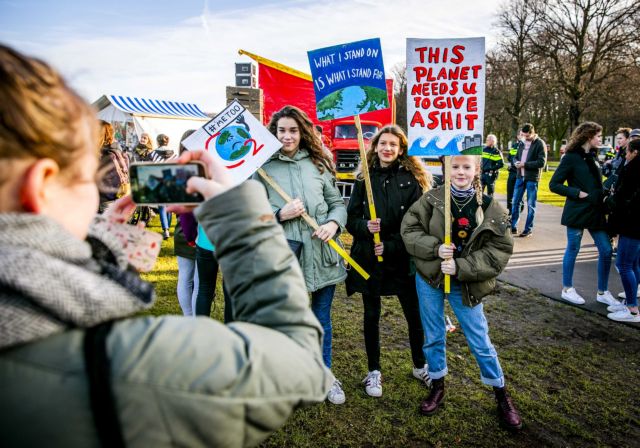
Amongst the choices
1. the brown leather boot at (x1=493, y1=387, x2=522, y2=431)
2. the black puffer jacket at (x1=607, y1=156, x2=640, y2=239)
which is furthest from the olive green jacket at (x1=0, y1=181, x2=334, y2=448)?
the black puffer jacket at (x1=607, y1=156, x2=640, y2=239)

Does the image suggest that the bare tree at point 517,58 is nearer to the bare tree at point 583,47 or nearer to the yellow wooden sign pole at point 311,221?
the bare tree at point 583,47

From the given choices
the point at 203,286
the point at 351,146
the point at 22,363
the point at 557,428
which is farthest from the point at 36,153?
the point at 351,146

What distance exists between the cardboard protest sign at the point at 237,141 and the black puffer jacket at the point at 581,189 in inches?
155

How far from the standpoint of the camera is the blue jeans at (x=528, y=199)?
9.05 meters

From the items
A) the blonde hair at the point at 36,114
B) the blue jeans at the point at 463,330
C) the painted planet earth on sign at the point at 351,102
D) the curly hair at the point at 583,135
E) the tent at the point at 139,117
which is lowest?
the blue jeans at the point at 463,330

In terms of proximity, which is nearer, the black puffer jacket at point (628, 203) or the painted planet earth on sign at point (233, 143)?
the painted planet earth on sign at point (233, 143)

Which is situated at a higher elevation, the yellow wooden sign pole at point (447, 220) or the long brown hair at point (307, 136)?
the long brown hair at point (307, 136)

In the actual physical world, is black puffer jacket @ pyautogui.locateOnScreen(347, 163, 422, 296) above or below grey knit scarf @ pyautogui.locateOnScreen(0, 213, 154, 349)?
below

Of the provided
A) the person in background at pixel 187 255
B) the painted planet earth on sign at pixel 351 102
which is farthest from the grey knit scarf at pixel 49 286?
the painted planet earth on sign at pixel 351 102

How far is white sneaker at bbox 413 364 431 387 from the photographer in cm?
358

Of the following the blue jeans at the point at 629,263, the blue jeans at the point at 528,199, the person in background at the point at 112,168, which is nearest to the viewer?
the blue jeans at the point at 629,263

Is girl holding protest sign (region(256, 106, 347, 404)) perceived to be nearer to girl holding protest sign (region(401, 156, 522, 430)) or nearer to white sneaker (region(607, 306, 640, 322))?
girl holding protest sign (region(401, 156, 522, 430))

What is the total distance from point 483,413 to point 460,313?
79 cm

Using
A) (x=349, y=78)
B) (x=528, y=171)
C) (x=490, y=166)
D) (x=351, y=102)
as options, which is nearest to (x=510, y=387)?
(x=351, y=102)
